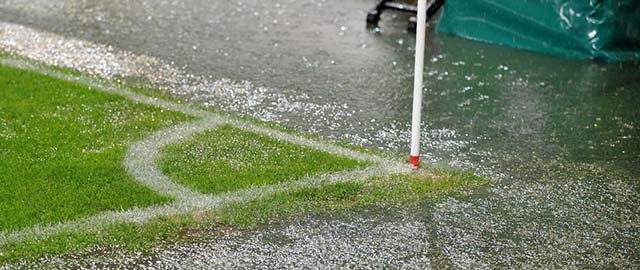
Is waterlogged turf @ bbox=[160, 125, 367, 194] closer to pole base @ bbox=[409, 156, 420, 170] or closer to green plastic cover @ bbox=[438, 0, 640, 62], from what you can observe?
pole base @ bbox=[409, 156, 420, 170]

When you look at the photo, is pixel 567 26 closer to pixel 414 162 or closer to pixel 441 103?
pixel 441 103

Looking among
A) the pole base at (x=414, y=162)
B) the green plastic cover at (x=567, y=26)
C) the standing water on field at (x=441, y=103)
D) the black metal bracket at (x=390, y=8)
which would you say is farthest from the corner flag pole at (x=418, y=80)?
the black metal bracket at (x=390, y=8)

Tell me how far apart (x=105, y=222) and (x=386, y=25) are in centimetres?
503

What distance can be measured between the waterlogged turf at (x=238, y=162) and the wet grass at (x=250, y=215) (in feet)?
0.87

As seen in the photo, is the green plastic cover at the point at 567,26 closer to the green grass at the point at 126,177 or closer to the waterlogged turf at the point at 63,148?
the green grass at the point at 126,177

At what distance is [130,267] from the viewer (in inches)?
178

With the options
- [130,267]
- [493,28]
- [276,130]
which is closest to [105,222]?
[130,267]

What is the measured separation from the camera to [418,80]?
18.4 ft

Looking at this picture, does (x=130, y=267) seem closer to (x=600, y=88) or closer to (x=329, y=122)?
(x=329, y=122)

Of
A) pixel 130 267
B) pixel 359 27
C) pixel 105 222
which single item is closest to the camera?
pixel 130 267

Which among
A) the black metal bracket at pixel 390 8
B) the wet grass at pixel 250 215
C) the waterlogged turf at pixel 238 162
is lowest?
the wet grass at pixel 250 215

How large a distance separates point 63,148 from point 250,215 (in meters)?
1.43

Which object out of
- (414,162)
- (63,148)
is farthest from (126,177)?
(414,162)

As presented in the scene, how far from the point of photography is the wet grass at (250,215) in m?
4.70
